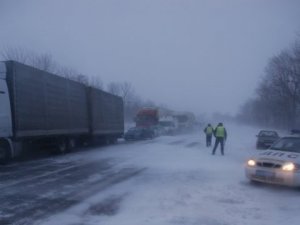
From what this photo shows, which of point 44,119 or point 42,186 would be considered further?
point 44,119

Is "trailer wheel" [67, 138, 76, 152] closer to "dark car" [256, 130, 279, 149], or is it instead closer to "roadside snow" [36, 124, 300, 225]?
"roadside snow" [36, 124, 300, 225]

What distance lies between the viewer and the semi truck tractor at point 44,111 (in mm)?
16766

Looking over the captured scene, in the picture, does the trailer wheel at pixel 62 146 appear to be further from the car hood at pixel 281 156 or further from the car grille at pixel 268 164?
the car grille at pixel 268 164

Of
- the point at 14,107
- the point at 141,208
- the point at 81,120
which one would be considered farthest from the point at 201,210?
the point at 81,120

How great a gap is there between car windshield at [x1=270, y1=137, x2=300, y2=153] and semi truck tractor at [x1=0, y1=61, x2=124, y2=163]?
9.34m

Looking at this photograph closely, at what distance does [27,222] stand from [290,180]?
21.3 feet

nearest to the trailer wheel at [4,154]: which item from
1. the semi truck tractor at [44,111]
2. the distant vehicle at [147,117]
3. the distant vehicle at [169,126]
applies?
the semi truck tractor at [44,111]

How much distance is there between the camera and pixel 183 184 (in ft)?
39.1

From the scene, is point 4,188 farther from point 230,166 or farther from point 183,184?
point 230,166

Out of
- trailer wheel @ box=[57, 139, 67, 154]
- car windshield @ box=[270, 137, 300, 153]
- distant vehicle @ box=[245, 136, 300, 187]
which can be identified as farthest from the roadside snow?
trailer wheel @ box=[57, 139, 67, 154]

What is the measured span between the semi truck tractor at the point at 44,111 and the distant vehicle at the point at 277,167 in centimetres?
903

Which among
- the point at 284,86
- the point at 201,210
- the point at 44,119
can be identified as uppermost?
the point at 284,86

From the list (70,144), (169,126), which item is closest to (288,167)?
(70,144)

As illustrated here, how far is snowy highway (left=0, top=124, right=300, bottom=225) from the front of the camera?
25.9 ft
